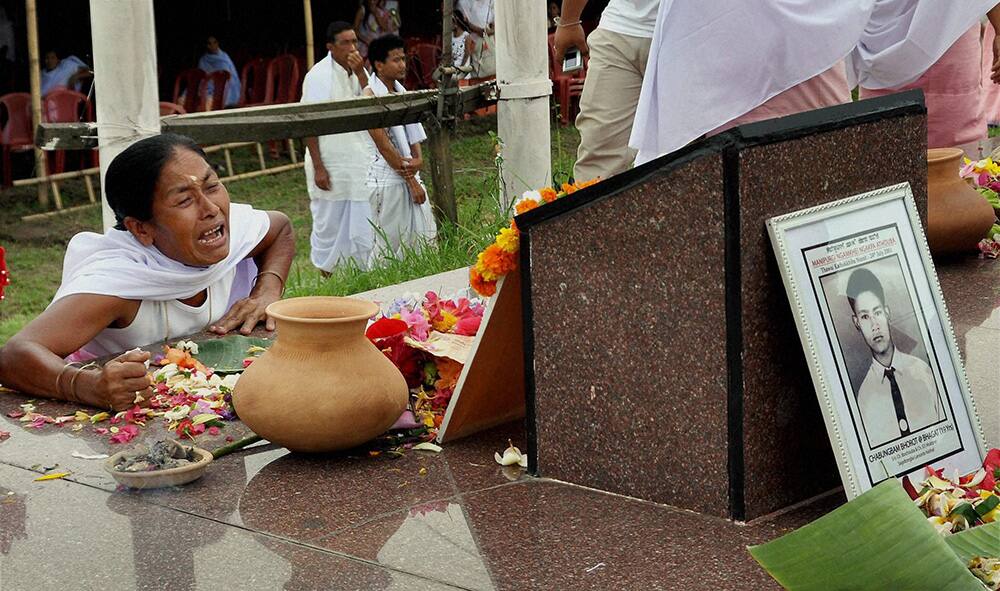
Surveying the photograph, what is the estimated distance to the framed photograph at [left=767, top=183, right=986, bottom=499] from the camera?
8.36 ft

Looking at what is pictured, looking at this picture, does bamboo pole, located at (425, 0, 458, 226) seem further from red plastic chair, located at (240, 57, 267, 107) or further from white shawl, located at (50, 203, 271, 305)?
red plastic chair, located at (240, 57, 267, 107)

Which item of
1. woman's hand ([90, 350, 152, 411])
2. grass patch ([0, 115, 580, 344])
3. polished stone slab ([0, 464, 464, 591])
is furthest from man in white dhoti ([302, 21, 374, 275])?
polished stone slab ([0, 464, 464, 591])

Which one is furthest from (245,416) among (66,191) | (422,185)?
(66,191)

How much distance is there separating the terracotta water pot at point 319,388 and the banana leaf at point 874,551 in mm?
1193

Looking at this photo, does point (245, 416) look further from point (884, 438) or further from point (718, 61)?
point (718, 61)

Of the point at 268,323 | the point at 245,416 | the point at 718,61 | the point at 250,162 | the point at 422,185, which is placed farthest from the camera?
the point at 250,162

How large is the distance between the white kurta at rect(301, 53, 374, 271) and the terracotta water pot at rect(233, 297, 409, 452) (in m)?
5.00

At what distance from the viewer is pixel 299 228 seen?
35.4 ft

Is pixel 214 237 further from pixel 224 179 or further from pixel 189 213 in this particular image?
pixel 224 179

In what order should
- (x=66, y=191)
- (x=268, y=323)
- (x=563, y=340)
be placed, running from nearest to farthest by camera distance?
1. (x=563, y=340)
2. (x=268, y=323)
3. (x=66, y=191)

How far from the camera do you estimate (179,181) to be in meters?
3.94

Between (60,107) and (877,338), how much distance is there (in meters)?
10.0

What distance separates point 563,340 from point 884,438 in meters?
0.70

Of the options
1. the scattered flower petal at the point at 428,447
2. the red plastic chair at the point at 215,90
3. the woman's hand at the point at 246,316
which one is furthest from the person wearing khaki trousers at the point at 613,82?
the red plastic chair at the point at 215,90
